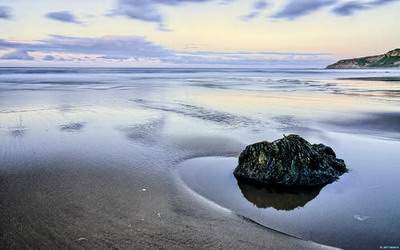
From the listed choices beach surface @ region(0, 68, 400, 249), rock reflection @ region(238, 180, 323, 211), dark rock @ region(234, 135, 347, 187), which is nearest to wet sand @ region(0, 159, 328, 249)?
beach surface @ region(0, 68, 400, 249)

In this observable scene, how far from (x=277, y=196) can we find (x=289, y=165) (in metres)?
0.96

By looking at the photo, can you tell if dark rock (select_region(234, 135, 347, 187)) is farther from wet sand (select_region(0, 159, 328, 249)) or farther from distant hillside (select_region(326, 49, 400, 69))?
distant hillside (select_region(326, 49, 400, 69))

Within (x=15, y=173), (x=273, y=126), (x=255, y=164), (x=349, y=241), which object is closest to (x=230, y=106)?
(x=273, y=126)

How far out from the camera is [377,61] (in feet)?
534

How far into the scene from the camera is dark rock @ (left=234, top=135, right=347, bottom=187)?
22.4 ft

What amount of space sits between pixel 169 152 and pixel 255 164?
7.54 ft

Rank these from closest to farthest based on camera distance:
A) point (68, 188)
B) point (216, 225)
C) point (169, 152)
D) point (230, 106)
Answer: point (216, 225) → point (68, 188) → point (169, 152) → point (230, 106)

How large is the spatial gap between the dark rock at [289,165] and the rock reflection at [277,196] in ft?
0.87

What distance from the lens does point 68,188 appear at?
618cm

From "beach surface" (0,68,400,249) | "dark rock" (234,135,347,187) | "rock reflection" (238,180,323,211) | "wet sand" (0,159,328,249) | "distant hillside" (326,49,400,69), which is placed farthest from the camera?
"distant hillside" (326,49,400,69)

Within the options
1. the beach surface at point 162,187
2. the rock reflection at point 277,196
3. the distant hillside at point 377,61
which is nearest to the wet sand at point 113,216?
the beach surface at point 162,187

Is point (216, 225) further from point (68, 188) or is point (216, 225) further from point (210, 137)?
point (210, 137)

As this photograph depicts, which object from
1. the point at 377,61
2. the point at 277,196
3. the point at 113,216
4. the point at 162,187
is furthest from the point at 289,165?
the point at 377,61

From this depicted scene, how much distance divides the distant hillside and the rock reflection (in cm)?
15620
